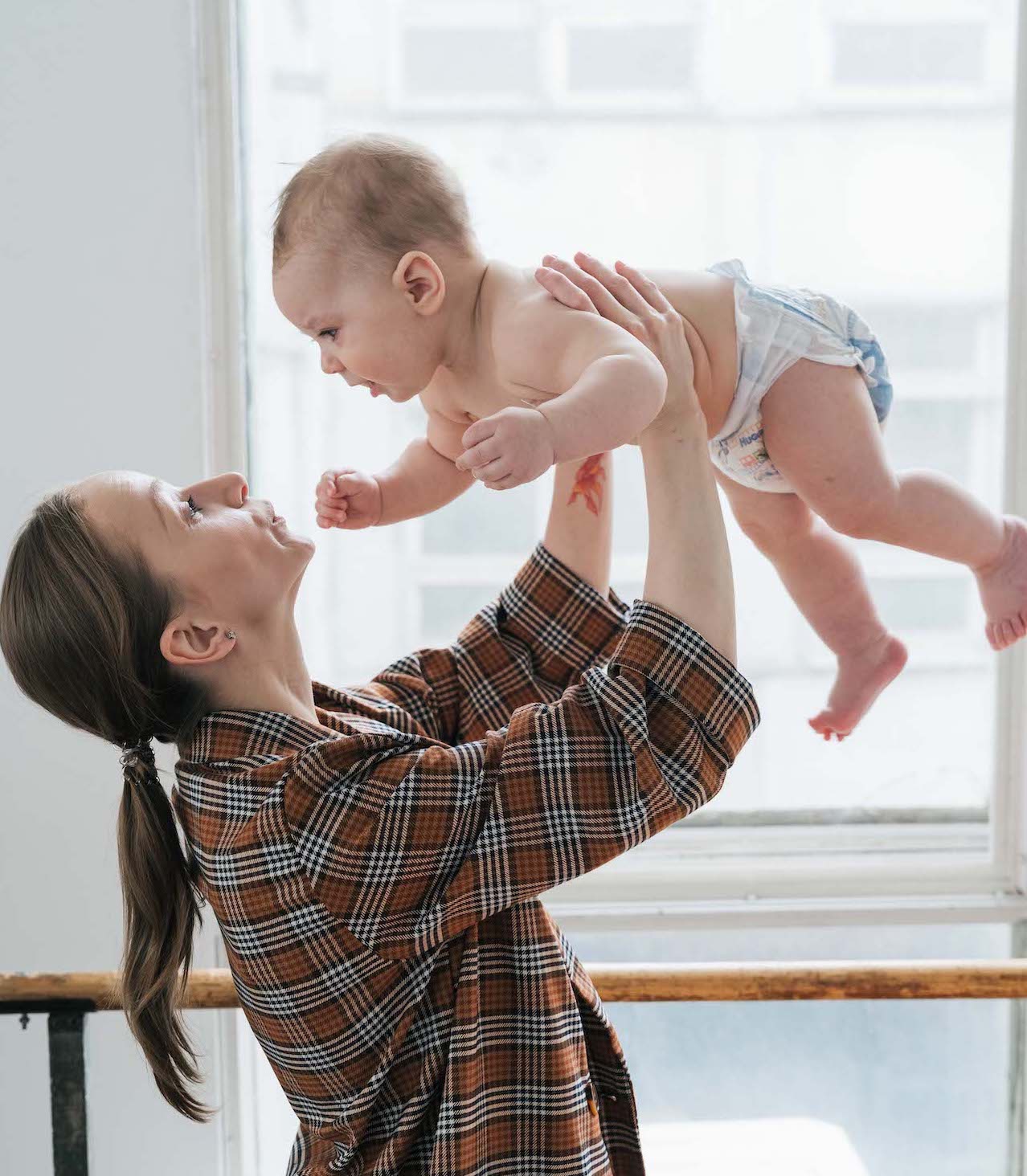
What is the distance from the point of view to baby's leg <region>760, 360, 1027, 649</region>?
1028 millimetres

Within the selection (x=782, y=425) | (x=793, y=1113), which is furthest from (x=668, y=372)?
(x=793, y=1113)

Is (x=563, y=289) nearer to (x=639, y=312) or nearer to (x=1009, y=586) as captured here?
(x=639, y=312)

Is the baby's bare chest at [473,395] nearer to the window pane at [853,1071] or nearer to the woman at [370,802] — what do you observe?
the woman at [370,802]

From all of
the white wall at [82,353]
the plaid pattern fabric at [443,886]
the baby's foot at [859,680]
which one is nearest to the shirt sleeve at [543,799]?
the plaid pattern fabric at [443,886]

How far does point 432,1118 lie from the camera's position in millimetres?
973

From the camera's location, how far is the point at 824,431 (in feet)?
3.36

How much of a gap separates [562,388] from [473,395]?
0.51 ft

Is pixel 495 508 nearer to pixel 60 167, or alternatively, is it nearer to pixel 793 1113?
pixel 60 167

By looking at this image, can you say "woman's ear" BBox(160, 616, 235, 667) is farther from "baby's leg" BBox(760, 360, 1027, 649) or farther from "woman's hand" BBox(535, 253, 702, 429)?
"baby's leg" BBox(760, 360, 1027, 649)

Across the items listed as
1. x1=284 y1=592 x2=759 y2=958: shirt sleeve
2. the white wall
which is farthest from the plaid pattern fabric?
the white wall

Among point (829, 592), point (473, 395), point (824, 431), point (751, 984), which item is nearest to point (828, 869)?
point (751, 984)

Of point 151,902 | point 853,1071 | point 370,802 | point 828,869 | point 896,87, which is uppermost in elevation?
point 896,87

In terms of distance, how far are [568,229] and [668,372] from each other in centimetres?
110

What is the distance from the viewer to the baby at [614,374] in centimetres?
93
